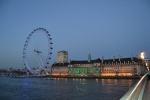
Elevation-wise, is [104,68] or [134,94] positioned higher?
[104,68]

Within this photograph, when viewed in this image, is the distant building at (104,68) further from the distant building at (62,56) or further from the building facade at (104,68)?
the distant building at (62,56)

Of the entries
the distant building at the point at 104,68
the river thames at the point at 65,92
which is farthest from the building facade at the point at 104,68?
the river thames at the point at 65,92

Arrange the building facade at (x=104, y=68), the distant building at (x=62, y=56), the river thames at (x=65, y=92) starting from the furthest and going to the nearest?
the distant building at (x=62, y=56) → the building facade at (x=104, y=68) → the river thames at (x=65, y=92)

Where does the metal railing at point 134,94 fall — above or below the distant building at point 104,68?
below

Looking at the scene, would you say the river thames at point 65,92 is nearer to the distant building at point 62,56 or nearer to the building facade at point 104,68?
the building facade at point 104,68

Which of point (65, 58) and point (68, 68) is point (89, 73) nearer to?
point (68, 68)

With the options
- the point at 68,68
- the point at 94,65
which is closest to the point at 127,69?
the point at 94,65

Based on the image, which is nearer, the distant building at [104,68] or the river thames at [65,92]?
the river thames at [65,92]

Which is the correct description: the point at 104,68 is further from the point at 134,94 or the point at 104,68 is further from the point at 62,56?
the point at 134,94

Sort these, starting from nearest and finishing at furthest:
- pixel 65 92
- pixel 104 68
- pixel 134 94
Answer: pixel 134 94 → pixel 65 92 → pixel 104 68

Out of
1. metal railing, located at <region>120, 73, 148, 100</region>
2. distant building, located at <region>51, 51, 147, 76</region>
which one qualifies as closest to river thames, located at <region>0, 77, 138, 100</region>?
metal railing, located at <region>120, 73, 148, 100</region>

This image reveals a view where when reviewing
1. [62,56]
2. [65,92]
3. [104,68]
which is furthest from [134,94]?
[62,56]

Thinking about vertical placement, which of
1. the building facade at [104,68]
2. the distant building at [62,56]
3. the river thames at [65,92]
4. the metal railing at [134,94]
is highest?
the distant building at [62,56]

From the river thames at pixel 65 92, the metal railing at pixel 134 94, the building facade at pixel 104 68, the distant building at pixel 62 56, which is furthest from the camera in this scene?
the distant building at pixel 62 56
